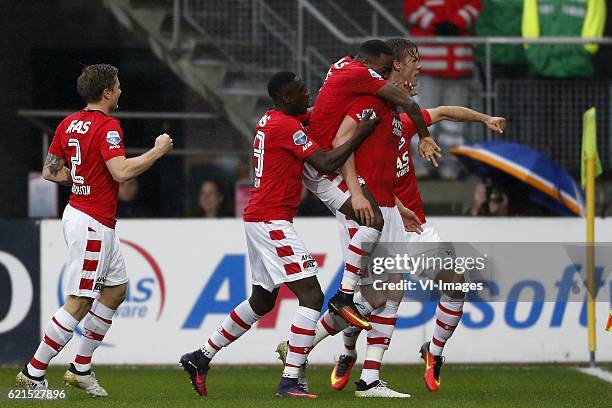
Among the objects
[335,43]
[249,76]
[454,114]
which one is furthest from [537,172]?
[249,76]

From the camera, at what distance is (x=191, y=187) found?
18172 millimetres

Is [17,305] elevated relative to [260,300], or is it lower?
lower

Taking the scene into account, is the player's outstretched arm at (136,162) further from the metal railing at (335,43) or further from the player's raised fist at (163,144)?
the metal railing at (335,43)

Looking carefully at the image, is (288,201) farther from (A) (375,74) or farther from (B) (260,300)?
(A) (375,74)

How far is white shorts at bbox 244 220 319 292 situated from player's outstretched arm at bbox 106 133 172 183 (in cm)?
85

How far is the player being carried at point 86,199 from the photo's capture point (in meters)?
10.5

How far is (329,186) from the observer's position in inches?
424

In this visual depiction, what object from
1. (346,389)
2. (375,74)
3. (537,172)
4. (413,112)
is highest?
(375,74)

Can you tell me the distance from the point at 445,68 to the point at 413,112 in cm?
615

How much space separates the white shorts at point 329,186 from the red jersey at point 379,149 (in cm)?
17

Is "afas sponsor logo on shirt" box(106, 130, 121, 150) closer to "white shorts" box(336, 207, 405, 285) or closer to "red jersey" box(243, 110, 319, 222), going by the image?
"red jersey" box(243, 110, 319, 222)

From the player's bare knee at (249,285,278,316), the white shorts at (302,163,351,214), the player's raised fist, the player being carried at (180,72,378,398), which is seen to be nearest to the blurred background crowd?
the white shorts at (302,163,351,214)

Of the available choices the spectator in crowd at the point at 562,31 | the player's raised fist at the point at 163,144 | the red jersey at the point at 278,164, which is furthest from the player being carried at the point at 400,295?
the spectator in crowd at the point at 562,31

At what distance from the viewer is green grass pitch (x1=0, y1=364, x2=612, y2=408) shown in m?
10.1
